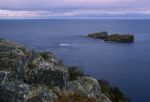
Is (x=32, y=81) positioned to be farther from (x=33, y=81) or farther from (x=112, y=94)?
(x=112, y=94)

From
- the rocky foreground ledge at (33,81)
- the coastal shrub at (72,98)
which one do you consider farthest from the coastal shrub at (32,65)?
the coastal shrub at (72,98)

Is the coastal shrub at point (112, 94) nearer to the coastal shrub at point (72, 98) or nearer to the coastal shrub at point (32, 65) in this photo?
the coastal shrub at point (32, 65)

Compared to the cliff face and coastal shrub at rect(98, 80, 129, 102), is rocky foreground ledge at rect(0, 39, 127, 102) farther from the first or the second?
coastal shrub at rect(98, 80, 129, 102)

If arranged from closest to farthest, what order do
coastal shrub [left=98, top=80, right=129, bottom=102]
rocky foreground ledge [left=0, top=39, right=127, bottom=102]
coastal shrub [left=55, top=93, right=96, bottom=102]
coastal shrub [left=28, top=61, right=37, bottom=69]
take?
rocky foreground ledge [left=0, top=39, right=127, bottom=102] → coastal shrub [left=55, top=93, right=96, bottom=102] → coastal shrub [left=28, top=61, right=37, bottom=69] → coastal shrub [left=98, top=80, right=129, bottom=102]

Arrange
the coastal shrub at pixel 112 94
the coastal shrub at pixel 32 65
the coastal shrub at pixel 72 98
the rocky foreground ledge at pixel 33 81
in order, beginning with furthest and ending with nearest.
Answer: the coastal shrub at pixel 112 94 < the coastal shrub at pixel 32 65 < the coastal shrub at pixel 72 98 < the rocky foreground ledge at pixel 33 81

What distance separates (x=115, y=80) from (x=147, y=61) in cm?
3544

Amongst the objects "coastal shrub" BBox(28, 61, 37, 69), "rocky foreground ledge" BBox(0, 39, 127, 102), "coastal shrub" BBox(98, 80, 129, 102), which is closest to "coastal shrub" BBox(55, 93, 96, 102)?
"rocky foreground ledge" BBox(0, 39, 127, 102)

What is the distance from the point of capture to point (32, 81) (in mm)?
22766

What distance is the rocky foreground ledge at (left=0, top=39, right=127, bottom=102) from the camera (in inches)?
814

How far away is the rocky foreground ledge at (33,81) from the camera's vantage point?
20672mm

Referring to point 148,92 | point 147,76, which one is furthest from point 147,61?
point 148,92

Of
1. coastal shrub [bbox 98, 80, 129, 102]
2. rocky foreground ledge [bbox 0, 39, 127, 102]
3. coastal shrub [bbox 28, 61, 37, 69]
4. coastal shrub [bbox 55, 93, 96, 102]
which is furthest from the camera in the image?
coastal shrub [bbox 98, 80, 129, 102]

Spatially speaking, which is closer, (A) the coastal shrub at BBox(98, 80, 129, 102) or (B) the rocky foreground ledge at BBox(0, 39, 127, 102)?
(B) the rocky foreground ledge at BBox(0, 39, 127, 102)

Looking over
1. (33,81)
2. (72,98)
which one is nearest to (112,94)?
(72,98)
